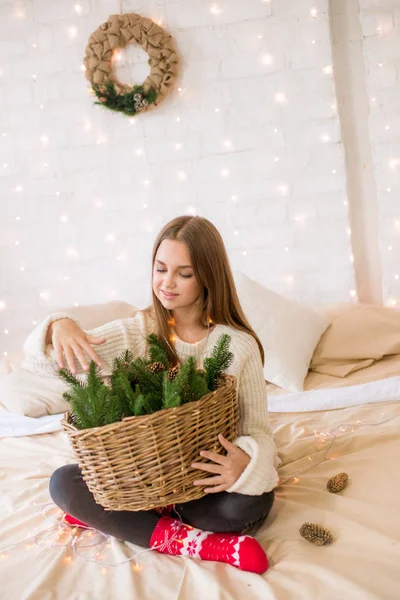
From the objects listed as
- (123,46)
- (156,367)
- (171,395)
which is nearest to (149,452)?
(171,395)

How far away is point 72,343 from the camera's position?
1.41m

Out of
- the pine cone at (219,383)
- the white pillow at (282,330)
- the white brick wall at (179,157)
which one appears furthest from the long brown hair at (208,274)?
the white brick wall at (179,157)

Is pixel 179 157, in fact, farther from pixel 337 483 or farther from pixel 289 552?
pixel 289 552

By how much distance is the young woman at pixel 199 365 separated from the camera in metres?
1.26

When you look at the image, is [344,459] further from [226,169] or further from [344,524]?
[226,169]

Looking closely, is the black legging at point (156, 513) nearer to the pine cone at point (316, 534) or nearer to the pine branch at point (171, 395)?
the pine cone at point (316, 534)

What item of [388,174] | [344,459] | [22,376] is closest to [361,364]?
[344,459]

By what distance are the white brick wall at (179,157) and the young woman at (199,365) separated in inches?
49.1

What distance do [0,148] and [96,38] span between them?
0.69m

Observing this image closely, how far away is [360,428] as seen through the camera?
1.80m

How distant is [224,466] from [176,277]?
475 millimetres

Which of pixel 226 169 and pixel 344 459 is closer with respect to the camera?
pixel 344 459

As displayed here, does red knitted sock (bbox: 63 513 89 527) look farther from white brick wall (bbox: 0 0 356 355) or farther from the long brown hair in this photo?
white brick wall (bbox: 0 0 356 355)

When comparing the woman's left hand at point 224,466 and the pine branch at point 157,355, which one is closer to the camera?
the woman's left hand at point 224,466
